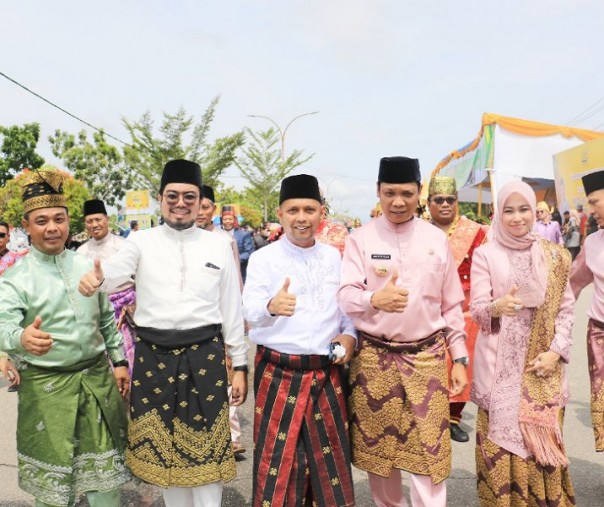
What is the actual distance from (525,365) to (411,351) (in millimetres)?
652

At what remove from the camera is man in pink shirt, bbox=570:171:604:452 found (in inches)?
126

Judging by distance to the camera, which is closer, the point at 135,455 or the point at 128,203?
the point at 135,455

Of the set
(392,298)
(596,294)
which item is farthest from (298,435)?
(596,294)

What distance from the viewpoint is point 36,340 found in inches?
91.2

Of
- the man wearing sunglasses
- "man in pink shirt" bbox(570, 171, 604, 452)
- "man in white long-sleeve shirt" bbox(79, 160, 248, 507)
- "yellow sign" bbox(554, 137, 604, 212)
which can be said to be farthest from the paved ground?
"yellow sign" bbox(554, 137, 604, 212)

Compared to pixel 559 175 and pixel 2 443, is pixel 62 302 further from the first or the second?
pixel 559 175

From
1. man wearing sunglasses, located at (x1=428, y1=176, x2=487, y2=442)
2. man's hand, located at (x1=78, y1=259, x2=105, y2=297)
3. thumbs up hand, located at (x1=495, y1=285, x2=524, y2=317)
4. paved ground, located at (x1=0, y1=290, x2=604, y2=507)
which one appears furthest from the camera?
man wearing sunglasses, located at (x1=428, y1=176, x2=487, y2=442)

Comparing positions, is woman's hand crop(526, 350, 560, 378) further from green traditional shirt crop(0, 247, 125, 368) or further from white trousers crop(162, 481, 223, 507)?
green traditional shirt crop(0, 247, 125, 368)

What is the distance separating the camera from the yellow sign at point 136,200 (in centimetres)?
2073

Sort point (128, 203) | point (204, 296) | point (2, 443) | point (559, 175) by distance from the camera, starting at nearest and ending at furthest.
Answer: point (204, 296)
point (2, 443)
point (559, 175)
point (128, 203)

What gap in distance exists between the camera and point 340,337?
8.77 feet

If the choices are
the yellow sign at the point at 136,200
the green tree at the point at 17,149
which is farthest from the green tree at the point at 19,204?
the green tree at the point at 17,149

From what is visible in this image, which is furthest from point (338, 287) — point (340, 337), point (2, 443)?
point (2, 443)

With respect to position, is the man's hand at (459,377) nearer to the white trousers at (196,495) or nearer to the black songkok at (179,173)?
the white trousers at (196,495)
